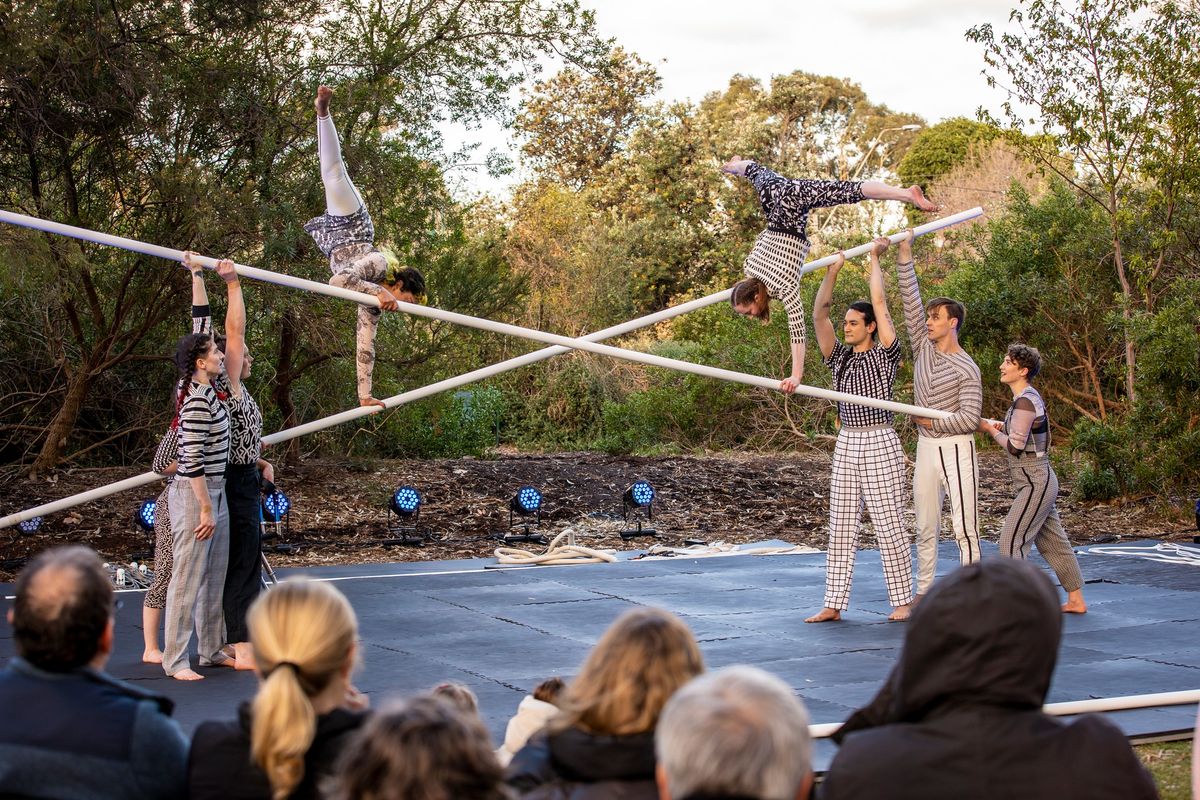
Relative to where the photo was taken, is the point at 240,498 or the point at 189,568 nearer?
the point at 189,568

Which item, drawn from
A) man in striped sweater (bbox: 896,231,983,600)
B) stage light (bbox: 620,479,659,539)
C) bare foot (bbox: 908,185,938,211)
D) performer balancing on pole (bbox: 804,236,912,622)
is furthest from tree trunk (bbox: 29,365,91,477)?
bare foot (bbox: 908,185,938,211)

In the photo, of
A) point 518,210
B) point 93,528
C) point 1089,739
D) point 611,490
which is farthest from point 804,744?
point 518,210

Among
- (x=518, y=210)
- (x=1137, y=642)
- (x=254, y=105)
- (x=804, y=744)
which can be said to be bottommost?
(x=1137, y=642)

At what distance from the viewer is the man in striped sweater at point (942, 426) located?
6145mm

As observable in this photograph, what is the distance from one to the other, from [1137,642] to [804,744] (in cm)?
452

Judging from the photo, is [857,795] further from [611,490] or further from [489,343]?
[489,343]

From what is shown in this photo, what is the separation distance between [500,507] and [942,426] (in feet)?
17.2

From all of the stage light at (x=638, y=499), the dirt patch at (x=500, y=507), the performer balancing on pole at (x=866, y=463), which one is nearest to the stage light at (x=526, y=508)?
the dirt patch at (x=500, y=507)

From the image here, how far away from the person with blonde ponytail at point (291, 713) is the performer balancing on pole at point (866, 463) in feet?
14.0

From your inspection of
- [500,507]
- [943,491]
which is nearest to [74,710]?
[943,491]

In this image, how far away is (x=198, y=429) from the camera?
5047mm

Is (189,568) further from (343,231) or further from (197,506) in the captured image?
(343,231)

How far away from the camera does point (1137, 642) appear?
565cm

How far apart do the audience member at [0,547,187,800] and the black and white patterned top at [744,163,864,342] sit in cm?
402
